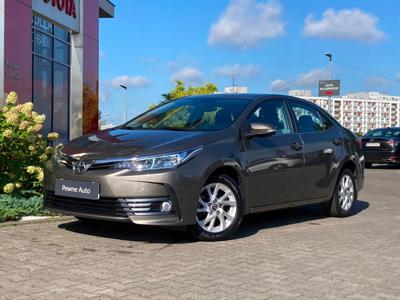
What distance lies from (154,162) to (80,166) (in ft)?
2.44

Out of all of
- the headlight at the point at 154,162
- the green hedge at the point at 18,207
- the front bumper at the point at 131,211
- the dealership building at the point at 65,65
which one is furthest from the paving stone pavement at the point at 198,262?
the dealership building at the point at 65,65

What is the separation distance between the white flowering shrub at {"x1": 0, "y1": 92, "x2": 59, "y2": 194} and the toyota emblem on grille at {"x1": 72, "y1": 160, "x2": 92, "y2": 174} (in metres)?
1.78

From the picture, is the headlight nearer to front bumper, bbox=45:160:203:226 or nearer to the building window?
front bumper, bbox=45:160:203:226

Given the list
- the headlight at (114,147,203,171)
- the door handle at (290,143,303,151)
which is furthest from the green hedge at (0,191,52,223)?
the door handle at (290,143,303,151)

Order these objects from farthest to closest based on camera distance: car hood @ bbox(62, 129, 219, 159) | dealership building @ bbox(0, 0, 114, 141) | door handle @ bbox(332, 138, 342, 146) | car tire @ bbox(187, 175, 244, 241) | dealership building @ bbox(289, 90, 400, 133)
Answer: dealership building @ bbox(289, 90, 400, 133), dealership building @ bbox(0, 0, 114, 141), door handle @ bbox(332, 138, 342, 146), car tire @ bbox(187, 175, 244, 241), car hood @ bbox(62, 129, 219, 159)

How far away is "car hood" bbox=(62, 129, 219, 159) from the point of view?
5480mm

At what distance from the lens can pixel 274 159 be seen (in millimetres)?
6484

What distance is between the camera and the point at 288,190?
22.1ft

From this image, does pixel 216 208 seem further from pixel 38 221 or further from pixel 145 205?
pixel 38 221

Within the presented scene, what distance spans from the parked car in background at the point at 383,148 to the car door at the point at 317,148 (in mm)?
10760

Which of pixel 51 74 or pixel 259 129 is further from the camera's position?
pixel 51 74

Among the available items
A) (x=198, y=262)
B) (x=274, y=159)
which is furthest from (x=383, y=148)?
(x=198, y=262)

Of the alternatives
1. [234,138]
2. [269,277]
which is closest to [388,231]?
[234,138]

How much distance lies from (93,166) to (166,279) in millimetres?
1530
